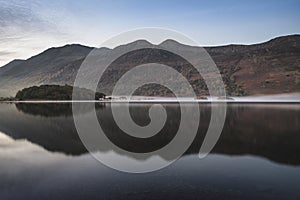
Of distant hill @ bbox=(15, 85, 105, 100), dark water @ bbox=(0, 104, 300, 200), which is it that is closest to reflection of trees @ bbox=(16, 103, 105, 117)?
dark water @ bbox=(0, 104, 300, 200)

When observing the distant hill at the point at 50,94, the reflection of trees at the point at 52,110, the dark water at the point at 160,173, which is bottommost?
the dark water at the point at 160,173

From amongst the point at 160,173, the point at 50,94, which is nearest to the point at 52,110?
the point at 160,173

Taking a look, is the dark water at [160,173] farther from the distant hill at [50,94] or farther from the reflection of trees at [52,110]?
the distant hill at [50,94]

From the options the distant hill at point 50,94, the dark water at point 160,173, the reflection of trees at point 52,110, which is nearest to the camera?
the dark water at point 160,173

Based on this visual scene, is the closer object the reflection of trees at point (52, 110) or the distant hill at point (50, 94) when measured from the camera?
the reflection of trees at point (52, 110)

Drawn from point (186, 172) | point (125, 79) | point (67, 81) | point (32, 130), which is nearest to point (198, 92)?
point (125, 79)

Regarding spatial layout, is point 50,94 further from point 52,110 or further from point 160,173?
point 160,173

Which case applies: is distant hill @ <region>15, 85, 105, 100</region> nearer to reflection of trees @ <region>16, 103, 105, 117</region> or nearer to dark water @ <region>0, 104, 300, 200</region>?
reflection of trees @ <region>16, 103, 105, 117</region>

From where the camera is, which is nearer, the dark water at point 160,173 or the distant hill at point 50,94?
the dark water at point 160,173

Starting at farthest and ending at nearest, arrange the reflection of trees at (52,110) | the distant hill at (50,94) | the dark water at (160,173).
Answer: the distant hill at (50,94) → the reflection of trees at (52,110) → the dark water at (160,173)

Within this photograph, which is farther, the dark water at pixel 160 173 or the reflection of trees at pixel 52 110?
the reflection of trees at pixel 52 110

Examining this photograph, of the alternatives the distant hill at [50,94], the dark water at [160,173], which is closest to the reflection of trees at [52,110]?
the dark water at [160,173]

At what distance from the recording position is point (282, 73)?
80.8 m

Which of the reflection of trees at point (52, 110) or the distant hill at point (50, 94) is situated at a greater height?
the distant hill at point (50, 94)
